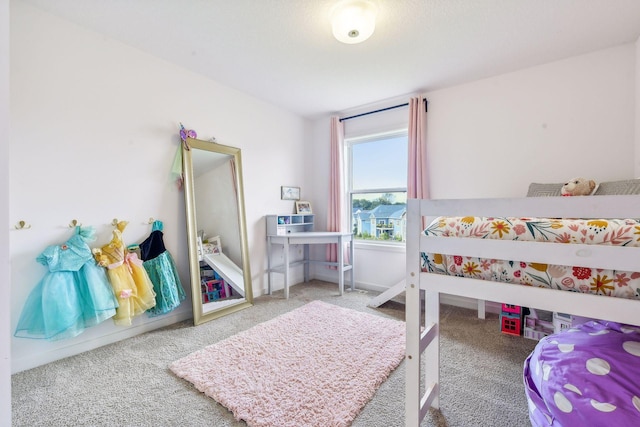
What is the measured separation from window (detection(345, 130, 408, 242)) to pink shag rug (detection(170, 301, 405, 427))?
1.32 metres

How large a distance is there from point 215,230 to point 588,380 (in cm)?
270

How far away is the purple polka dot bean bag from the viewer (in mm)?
797

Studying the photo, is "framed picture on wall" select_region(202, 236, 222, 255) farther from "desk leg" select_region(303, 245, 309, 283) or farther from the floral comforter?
the floral comforter

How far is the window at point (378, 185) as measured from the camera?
3.26 m

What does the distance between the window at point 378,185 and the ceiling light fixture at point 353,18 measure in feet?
5.27

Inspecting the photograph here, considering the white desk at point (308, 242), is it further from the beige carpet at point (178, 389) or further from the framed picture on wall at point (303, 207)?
the beige carpet at point (178, 389)

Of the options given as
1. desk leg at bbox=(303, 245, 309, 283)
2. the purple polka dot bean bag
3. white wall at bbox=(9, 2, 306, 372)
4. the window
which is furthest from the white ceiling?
desk leg at bbox=(303, 245, 309, 283)

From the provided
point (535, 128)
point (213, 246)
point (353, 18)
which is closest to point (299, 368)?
point (213, 246)

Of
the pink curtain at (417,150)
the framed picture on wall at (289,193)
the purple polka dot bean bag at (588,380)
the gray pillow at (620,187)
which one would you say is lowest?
the purple polka dot bean bag at (588,380)

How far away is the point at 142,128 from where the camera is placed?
2.21 m

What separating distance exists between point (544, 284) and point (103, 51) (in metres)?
3.00

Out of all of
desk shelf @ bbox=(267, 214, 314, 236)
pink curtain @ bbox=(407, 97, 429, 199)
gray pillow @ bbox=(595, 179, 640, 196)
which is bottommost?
desk shelf @ bbox=(267, 214, 314, 236)

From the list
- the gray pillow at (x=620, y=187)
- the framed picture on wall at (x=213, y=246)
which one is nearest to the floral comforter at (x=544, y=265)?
the gray pillow at (x=620, y=187)

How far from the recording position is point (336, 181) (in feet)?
11.6
